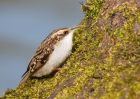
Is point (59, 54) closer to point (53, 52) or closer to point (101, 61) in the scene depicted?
point (53, 52)

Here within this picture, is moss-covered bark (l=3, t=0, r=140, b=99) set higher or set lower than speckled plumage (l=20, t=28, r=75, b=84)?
lower

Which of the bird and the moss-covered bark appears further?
the bird

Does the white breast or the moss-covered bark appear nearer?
the moss-covered bark

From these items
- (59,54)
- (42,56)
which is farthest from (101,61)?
(42,56)

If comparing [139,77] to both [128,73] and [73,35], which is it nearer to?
[128,73]
